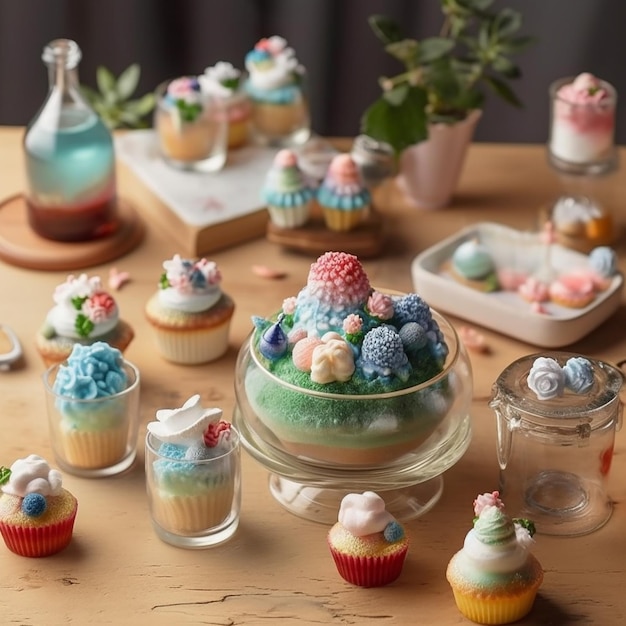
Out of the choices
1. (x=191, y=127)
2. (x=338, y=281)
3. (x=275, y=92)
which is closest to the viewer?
(x=338, y=281)

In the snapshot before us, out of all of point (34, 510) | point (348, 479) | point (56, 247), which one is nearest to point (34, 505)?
point (34, 510)

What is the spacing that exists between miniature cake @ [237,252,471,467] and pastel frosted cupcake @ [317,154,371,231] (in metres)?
0.43

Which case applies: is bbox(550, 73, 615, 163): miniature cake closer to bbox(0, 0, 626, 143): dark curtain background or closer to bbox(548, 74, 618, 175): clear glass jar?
bbox(548, 74, 618, 175): clear glass jar

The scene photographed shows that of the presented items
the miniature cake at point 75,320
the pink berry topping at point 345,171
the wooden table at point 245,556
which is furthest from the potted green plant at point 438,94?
the miniature cake at point 75,320

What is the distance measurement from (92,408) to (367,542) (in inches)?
12.4

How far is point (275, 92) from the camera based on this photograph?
187 centimetres

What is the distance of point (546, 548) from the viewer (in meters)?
1.15

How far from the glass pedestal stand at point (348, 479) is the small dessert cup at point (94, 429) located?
0.11 meters

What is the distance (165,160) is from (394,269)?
0.40 m

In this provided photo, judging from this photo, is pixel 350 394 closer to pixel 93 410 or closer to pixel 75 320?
pixel 93 410

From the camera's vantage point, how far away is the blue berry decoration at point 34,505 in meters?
1.11

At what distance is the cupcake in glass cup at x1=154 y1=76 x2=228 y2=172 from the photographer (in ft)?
5.78

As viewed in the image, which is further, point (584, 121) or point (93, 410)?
point (584, 121)

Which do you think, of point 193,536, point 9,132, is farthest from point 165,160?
point 193,536
